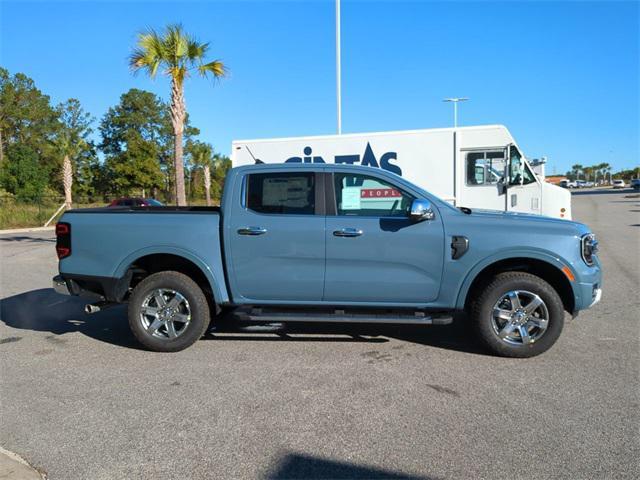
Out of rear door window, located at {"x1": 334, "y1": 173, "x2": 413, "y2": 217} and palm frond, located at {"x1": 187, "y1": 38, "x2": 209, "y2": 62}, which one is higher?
palm frond, located at {"x1": 187, "y1": 38, "x2": 209, "y2": 62}

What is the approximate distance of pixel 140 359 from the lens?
483 cm

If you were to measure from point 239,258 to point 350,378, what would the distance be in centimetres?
163

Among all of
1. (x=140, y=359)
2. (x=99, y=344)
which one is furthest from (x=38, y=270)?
(x=140, y=359)

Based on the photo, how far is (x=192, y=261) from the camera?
489cm

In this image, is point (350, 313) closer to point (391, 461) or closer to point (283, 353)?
point (283, 353)

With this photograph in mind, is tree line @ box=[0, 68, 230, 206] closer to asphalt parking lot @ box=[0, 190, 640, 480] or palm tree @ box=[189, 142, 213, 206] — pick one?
palm tree @ box=[189, 142, 213, 206]

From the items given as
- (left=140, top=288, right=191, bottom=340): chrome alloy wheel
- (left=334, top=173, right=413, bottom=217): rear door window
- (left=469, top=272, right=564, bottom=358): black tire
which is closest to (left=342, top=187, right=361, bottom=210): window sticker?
(left=334, top=173, right=413, bottom=217): rear door window

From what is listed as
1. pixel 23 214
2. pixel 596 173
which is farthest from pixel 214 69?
pixel 596 173

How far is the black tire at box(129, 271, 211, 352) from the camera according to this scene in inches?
193

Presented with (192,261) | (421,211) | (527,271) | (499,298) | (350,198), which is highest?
(350,198)

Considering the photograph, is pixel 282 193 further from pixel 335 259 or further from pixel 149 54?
pixel 149 54

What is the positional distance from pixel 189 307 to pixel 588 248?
398cm

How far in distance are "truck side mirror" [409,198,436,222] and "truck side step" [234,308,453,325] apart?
970 millimetres

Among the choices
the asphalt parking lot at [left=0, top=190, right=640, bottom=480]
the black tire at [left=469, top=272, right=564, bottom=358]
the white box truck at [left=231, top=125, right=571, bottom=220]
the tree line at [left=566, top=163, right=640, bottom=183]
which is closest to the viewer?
the asphalt parking lot at [left=0, top=190, right=640, bottom=480]
